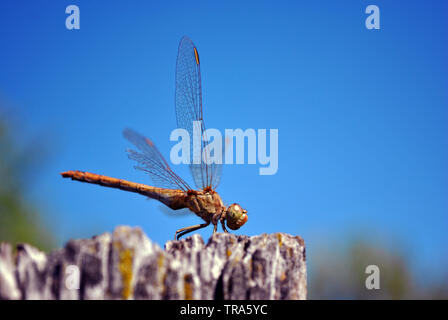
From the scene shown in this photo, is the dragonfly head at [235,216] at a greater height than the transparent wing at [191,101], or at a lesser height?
lesser

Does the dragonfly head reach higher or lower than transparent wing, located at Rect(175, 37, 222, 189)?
lower

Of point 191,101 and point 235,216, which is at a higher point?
point 191,101
